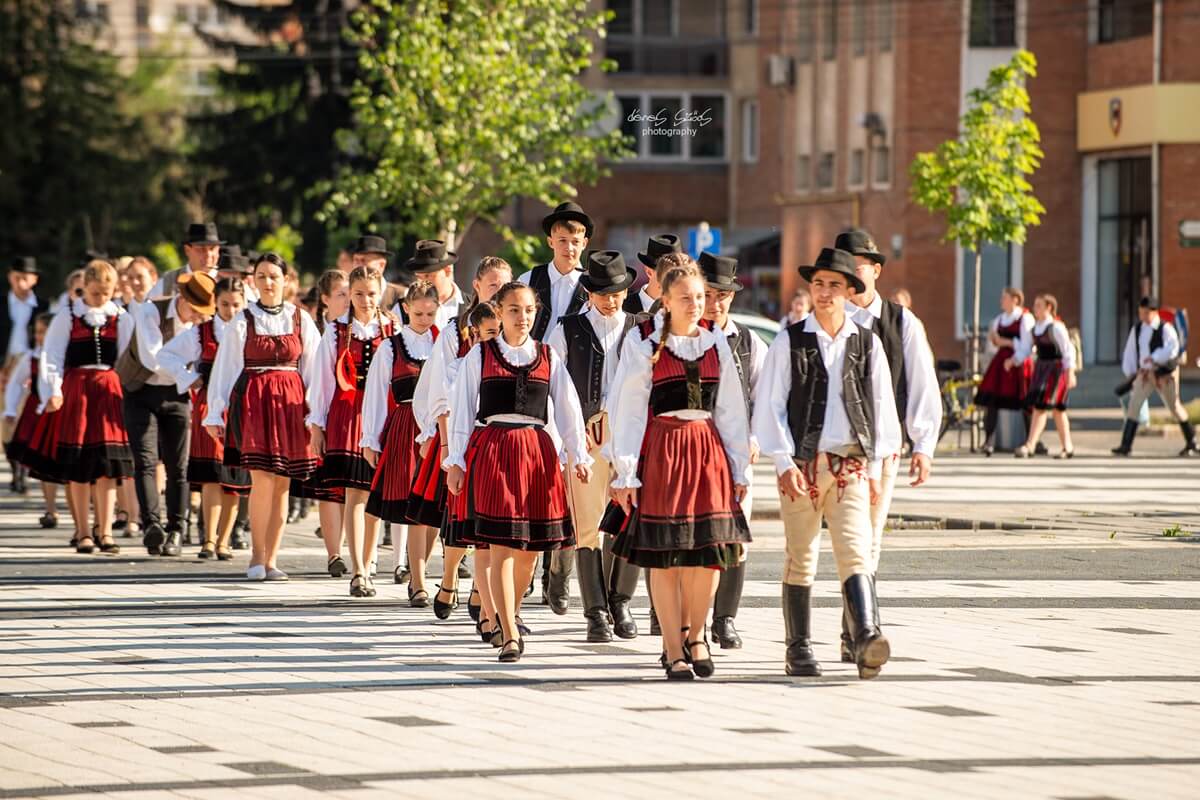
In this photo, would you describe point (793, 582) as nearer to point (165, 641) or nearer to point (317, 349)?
point (165, 641)

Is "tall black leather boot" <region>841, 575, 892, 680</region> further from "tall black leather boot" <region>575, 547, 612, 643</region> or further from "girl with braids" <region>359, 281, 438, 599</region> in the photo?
"girl with braids" <region>359, 281, 438, 599</region>

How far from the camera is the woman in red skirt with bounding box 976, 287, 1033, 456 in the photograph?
26.9 metres

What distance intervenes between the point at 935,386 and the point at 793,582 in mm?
1093

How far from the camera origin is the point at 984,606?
12914 millimetres

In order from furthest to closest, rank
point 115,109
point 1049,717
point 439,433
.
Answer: point 115,109, point 439,433, point 1049,717

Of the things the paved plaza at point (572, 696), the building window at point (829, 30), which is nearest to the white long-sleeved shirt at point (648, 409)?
the paved plaza at point (572, 696)

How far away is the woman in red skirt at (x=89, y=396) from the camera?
52.9 feet

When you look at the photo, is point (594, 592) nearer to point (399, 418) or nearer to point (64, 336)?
point (399, 418)

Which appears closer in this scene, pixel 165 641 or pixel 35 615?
pixel 165 641

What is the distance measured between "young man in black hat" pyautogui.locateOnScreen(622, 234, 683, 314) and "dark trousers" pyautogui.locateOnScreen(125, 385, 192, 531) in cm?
515

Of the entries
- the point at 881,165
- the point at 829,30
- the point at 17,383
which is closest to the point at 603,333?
the point at 17,383

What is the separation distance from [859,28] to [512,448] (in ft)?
130

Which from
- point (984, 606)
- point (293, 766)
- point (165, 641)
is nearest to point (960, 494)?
point (984, 606)

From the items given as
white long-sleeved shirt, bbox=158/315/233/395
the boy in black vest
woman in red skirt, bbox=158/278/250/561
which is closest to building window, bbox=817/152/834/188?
woman in red skirt, bbox=158/278/250/561
